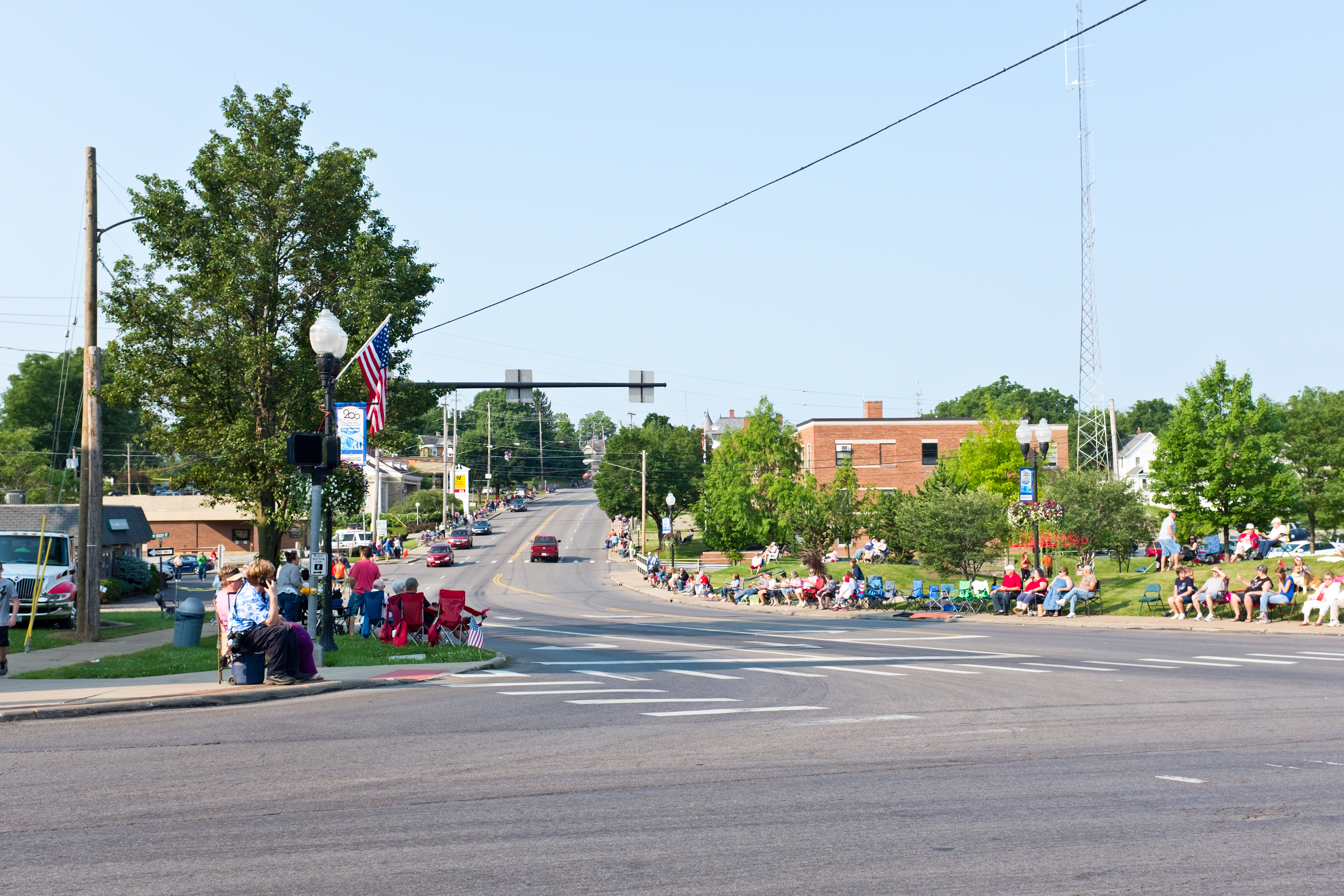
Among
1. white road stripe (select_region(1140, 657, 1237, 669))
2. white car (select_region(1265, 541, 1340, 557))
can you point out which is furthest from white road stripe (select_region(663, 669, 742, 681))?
white car (select_region(1265, 541, 1340, 557))

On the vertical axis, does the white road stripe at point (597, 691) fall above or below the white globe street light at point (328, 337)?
below

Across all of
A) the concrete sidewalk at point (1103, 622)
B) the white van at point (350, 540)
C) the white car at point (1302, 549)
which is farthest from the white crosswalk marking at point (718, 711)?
the white van at point (350, 540)

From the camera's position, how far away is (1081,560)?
3525 centimetres

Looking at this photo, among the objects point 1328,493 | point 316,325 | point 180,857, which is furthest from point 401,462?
point 180,857

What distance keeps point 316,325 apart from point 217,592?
13.4 feet

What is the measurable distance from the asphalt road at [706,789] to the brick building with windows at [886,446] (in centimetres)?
6104

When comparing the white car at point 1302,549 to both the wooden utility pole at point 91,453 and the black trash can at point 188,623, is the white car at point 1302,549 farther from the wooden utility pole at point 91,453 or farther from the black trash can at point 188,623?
the wooden utility pole at point 91,453

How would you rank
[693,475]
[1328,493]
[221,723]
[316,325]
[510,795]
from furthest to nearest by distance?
[693,475]
[1328,493]
[316,325]
[221,723]
[510,795]

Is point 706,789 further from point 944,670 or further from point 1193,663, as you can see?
point 1193,663

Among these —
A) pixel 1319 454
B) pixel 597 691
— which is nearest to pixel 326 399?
pixel 597 691

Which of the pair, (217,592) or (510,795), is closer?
(510,795)

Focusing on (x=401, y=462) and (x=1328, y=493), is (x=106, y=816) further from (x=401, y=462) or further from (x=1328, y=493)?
(x=401, y=462)

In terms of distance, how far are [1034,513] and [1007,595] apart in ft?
8.28

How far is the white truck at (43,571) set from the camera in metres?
24.7
